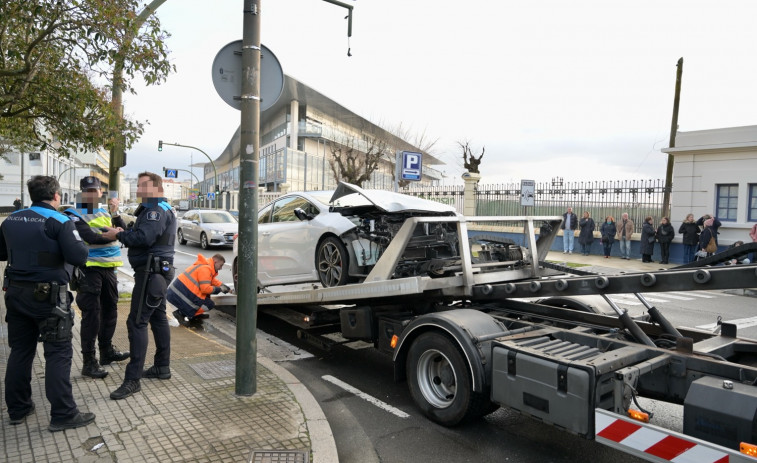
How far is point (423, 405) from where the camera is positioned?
4434 millimetres

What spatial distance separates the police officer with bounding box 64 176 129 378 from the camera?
4930 millimetres

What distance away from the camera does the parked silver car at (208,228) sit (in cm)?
2031

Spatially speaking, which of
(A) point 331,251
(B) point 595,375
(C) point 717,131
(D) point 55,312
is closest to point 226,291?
(A) point 331,251

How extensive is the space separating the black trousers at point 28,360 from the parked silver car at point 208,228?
1581 cm

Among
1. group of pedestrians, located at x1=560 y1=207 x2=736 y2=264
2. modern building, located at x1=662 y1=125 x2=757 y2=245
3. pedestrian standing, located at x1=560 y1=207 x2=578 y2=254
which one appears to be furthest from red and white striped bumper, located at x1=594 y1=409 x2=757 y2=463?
pedestrian standing, located at x1=560 y1=207 x2=578 y2=254

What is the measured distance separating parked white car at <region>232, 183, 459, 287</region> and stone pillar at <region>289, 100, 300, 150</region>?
4886 cm

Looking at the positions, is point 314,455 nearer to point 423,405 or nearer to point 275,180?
point 423,405

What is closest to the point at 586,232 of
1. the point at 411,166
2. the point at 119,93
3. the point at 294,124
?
the point at 411,166

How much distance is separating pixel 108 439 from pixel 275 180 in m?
49.0

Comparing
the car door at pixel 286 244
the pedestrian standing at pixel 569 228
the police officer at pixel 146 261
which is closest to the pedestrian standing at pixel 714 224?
the pedestrian standing at pixel 569 228

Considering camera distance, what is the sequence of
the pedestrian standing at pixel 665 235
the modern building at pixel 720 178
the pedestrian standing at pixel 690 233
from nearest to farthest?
the pedestrian standing at pixel 690 233 < the modern building at pixel 720 178 < the pedestrian standing at pixel 665 235

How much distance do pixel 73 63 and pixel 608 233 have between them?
17.3 metres

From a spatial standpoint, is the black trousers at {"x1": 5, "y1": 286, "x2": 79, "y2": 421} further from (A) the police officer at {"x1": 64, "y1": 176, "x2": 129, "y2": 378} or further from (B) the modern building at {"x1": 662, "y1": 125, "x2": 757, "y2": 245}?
(B) the modern building at {"x1": 662, "y1": 125, "x2": 757, "y2": 245}

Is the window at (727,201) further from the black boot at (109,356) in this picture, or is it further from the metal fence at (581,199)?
the black boot at (109,356)
